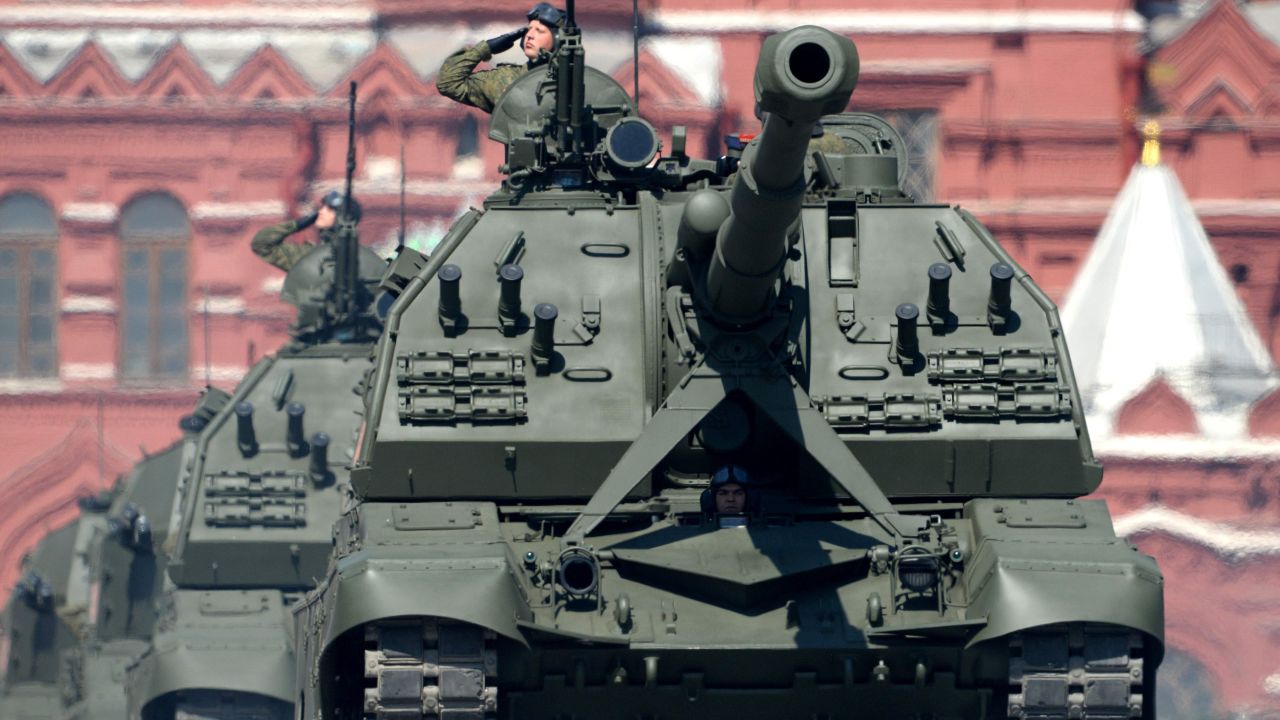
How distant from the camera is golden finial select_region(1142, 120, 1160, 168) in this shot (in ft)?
175

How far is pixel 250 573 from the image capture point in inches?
1059

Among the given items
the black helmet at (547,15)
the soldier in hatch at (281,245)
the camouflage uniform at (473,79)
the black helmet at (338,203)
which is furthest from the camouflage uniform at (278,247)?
the black helmet at (547,15)

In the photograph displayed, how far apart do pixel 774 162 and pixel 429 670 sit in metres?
3.20

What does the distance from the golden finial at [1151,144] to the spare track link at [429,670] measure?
3812cm

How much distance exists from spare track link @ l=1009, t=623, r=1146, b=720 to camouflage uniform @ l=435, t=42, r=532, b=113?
7.96 metres

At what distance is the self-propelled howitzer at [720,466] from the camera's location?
16.3 m

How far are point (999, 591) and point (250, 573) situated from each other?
11.8 meters

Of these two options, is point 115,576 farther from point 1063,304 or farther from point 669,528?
point 1063,304

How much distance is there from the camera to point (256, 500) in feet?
89.2

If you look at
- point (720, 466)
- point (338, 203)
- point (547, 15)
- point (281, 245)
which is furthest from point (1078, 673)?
point (281, 245)

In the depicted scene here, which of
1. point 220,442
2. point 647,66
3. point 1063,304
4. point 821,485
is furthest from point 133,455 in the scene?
point 821,485

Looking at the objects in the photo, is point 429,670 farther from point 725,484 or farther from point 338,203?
point 338,203

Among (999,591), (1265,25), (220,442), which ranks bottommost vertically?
(999,591)

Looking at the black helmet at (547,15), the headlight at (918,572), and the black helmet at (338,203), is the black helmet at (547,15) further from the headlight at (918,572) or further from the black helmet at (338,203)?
the black helmet at (338,203)
